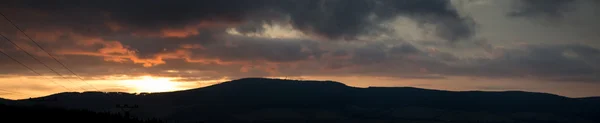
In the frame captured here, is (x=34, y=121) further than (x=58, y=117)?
No

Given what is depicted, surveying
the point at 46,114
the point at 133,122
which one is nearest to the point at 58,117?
the point at 46,114

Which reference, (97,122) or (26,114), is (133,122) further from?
(26,114)

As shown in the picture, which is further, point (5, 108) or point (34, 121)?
point (5, 108)

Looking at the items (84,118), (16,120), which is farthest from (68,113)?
(16,120)

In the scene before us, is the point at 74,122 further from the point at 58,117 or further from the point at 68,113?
the point at 68,113

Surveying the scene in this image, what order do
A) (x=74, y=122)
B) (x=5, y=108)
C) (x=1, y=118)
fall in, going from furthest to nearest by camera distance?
(x=5, y=108) < (x=74, y=122) < (x=1, y=118)

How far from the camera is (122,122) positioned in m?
116

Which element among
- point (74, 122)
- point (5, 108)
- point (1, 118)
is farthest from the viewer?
point (5, 108)

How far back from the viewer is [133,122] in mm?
119312

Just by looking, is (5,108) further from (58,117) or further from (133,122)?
(133,122)

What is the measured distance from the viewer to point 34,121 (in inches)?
3959

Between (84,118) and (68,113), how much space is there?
5.98 m

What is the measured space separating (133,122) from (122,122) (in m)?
3.39

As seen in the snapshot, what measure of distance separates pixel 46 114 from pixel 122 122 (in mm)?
15914
